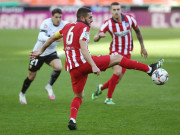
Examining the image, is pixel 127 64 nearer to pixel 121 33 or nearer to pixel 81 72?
pixel 81 72

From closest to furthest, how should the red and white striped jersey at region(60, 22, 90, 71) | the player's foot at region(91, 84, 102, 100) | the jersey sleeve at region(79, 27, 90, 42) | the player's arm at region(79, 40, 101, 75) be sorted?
the player's arm at region(79, 40, 101, 75) → the jersey sleeve at region(79, 27, 90, 42) → the red and white striped jersey at region(60, 22, 90, 71) → the player's foot at region(91, 84, 102, 100)

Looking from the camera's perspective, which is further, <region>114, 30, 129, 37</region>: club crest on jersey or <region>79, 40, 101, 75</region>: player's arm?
<region>114, 30, 129, 37</region>: club crest on jersey

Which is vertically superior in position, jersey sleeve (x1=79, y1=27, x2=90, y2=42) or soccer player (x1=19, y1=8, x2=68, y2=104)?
jersey sleeve (x1=79, y1=27, x2=90, y2=42)

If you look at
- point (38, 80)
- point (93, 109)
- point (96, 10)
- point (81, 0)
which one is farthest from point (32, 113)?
point (81, 0)

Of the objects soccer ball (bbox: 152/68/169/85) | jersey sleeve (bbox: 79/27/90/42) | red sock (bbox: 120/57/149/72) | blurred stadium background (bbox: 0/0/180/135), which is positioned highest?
jersey sleeve (bbox: 79/27/90/42)


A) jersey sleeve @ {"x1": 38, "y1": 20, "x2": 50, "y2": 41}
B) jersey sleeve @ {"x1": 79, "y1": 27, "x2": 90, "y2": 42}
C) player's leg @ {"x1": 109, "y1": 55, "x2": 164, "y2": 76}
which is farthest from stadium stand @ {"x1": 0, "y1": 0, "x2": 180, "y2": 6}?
jersey sleeve @ {"x1": 79, "y1": 27, "x2": 90, "y2": 42}

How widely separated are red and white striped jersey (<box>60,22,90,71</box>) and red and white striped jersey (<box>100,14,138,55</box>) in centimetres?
326

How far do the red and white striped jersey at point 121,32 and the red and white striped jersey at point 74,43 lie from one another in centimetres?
326

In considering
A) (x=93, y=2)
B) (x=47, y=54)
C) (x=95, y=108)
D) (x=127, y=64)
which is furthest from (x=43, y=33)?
(x=93, y=2)

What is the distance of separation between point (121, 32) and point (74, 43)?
11.4 ft

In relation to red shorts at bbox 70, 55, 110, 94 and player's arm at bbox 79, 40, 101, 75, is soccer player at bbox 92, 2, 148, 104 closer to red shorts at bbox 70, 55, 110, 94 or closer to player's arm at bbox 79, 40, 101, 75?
red shorts at bbox 70, 55, 110, 94

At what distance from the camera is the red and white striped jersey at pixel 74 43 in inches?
305

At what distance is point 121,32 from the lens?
11.1 m

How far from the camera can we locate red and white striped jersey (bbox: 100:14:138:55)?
1104 cm
